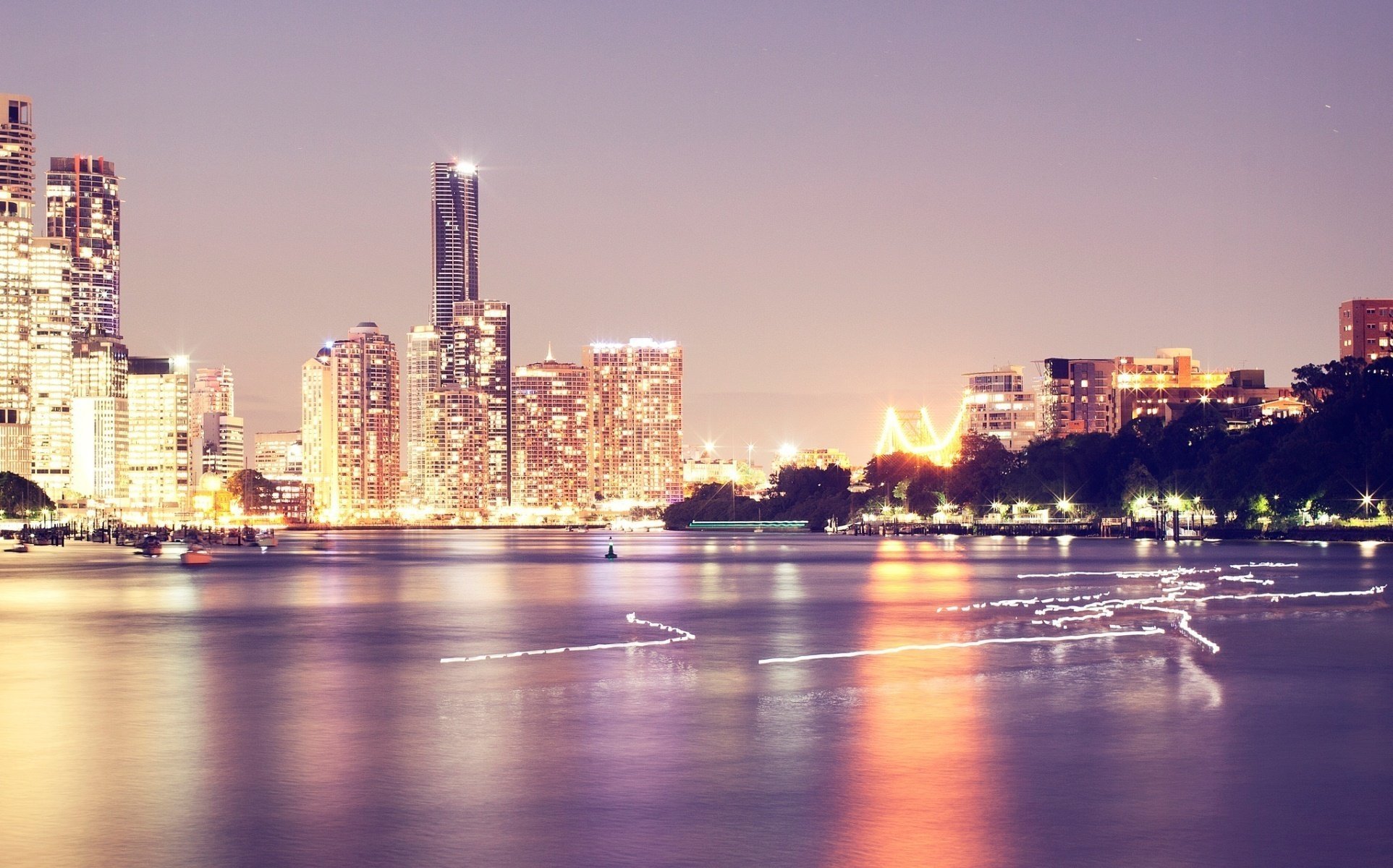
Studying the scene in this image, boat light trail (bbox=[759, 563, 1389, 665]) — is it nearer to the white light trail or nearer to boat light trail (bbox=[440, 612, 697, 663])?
the white light trail

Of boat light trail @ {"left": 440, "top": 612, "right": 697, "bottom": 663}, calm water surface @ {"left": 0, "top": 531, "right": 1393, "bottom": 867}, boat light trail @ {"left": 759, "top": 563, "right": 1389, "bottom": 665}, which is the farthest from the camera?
boat light trail @ {"left": 759, "top": 563, "right": 1389, "bottom": 665}

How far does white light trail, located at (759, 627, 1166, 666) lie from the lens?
3684 cm

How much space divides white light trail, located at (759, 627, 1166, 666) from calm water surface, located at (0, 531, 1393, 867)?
31.7 inches

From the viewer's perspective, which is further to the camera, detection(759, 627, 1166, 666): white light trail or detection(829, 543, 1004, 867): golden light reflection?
detection(759, 627, 1166, 666): white light trail

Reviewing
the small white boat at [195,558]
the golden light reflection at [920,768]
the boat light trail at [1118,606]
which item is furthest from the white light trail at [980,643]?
the small white boat at [195,558]

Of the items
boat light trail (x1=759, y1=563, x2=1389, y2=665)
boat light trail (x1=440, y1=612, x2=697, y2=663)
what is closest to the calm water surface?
boat light trail (x1=440, y1=612, x2=697, y2=663)

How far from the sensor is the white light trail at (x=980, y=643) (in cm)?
3684

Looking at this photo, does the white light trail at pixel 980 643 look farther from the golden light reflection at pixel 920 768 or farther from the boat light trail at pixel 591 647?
the boat light trail at pixel 591 647

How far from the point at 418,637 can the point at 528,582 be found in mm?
36019

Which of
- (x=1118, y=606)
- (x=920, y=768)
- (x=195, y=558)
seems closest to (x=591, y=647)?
(x=920, y=768)

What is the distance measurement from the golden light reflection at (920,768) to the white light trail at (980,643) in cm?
93

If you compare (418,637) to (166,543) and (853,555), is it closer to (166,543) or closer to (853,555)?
(853,555)

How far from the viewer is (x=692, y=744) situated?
2339 cm

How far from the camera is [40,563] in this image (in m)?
114
